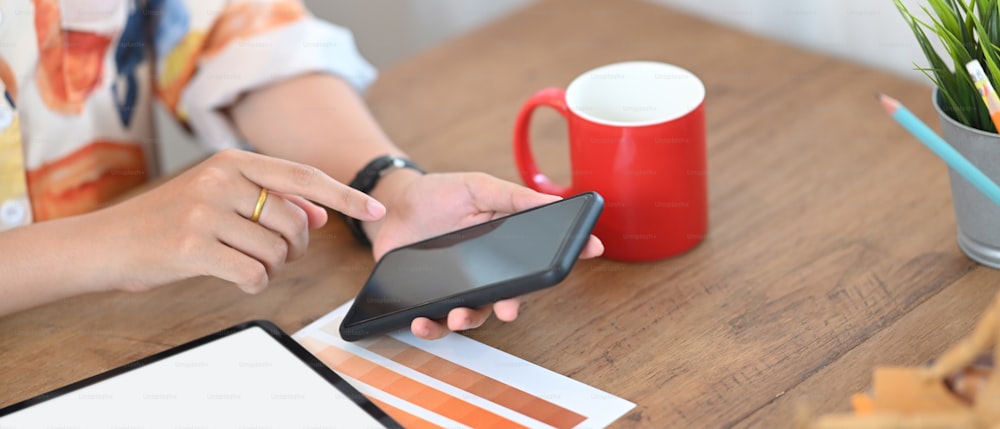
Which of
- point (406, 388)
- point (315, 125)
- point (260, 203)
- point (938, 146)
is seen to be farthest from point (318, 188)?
point (938, 146)

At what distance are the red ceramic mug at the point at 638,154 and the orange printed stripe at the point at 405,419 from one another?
220 millimetres

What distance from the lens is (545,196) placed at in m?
0.72

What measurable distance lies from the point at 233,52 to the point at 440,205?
1.11 ft

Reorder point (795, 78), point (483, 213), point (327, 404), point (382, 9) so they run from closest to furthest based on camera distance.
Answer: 1. point (327, 404)
2. point (483, 213)
3. point (795, 78)
4. point (382, 9)

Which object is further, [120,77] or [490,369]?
[120,77]

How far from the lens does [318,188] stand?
2.39ft

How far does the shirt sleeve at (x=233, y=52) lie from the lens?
101 cm

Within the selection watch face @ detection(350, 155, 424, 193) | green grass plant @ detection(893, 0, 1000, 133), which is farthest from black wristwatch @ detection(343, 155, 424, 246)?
green grass plant @ detection(893, 0, 1000, 133)

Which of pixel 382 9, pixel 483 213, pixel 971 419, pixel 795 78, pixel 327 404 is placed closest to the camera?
pixel 971 419

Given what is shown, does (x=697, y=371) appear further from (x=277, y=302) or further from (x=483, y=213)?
(x=277, y=302)

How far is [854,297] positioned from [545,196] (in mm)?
224

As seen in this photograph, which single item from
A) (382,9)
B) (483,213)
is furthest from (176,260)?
(382,9)

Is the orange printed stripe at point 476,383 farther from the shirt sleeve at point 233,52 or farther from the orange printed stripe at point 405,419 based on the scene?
the shirt sleeve at point 233,52

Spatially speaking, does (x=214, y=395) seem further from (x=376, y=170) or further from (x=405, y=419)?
(x=376, y=170)
